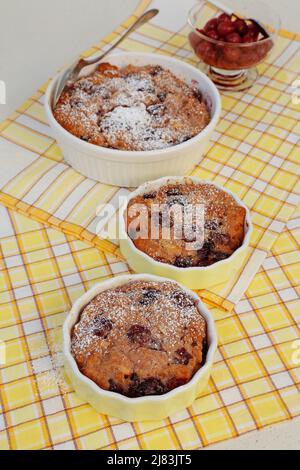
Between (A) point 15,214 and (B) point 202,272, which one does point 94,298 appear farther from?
(A) point 15,214

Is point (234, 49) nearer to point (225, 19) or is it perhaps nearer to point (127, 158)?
point (225, 19)

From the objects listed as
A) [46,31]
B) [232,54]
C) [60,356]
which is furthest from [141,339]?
[46,31]

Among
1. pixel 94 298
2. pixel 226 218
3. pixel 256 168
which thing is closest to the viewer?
pixel 94 298

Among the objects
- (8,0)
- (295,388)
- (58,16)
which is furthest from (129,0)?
(295,388)

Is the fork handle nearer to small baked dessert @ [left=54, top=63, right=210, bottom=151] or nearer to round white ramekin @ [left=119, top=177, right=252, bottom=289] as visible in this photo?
small baked dessert @ [left=54, top=63, right=210, bottom=151]

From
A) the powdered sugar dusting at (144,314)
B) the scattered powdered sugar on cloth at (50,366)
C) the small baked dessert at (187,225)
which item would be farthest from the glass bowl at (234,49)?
the scattered powdered sugar on cloth at (50,366)

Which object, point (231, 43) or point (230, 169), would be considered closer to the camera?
point (230, 169)
